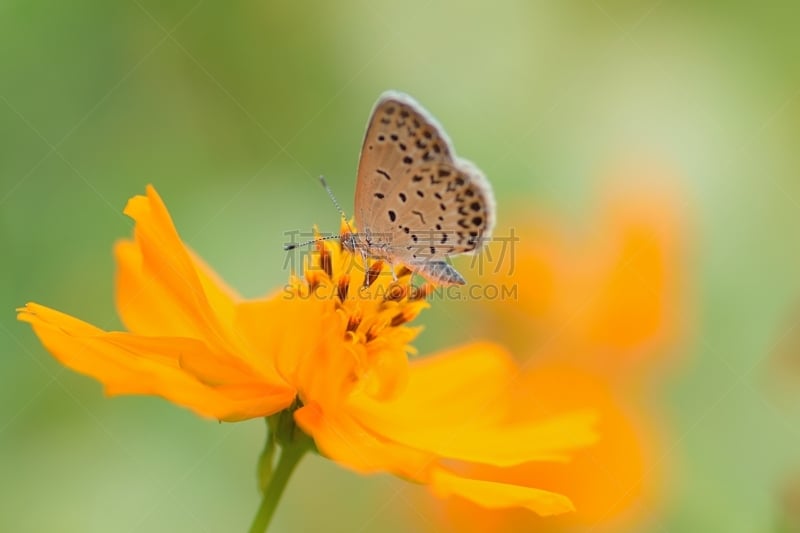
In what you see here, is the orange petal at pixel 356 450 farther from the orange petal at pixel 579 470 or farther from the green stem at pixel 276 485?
the orange petal at pixel 579 470

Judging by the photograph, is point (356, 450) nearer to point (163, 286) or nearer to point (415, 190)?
point (163, 286)

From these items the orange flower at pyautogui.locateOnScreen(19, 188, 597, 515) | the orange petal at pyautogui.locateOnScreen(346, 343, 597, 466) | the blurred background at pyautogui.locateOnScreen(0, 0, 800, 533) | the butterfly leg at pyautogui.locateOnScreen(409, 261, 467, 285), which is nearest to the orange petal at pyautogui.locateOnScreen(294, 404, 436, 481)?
the orange flower at pyautogui.locateOnScreen(19, 188, 597, 515)

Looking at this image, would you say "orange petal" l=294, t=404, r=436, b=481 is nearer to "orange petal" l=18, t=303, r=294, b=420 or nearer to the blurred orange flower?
"orange petal" l=18, t=303, r=294, b=420

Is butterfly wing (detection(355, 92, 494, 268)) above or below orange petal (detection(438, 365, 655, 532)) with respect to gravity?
above

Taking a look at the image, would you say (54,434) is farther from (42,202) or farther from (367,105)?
(367,105)

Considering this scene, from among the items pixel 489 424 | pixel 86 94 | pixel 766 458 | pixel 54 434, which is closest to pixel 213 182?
pixel 86 94
